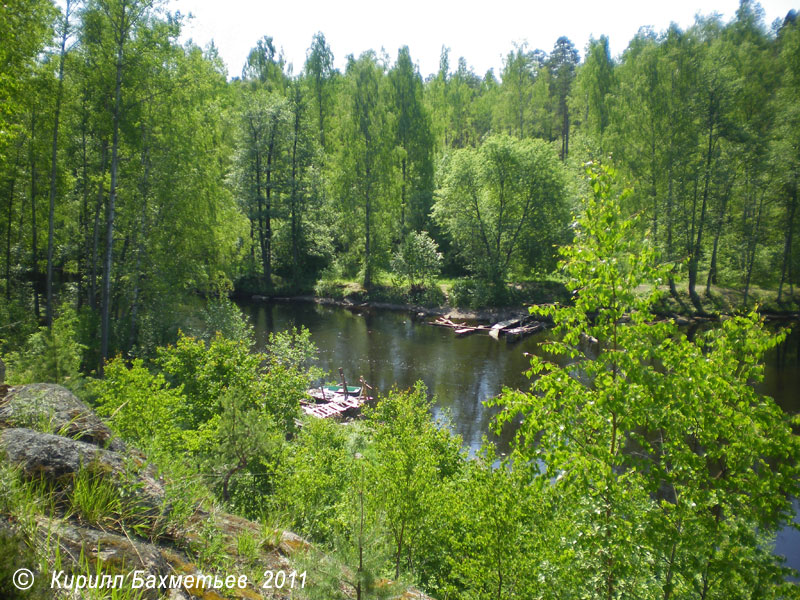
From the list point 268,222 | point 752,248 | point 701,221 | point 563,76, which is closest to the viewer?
point 752,248

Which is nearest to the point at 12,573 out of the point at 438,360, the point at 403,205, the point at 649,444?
the point at 649,444

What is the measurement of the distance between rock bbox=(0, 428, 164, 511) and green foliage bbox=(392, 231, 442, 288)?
102 feet

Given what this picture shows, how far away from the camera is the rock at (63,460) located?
418cm

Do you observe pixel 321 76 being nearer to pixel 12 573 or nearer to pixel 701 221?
pixel 701 221

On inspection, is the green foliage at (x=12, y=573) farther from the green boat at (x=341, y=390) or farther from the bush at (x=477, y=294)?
the bush at (x=477, y=294)

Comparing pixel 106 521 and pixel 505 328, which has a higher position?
pixel 106 521

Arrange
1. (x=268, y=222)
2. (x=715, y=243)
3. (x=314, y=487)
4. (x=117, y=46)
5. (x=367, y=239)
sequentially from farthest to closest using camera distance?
(x=367, y=239)
(x=268, y=222)
(x=715, y=243)
(x=117, y=46)
(x=314, y=487)

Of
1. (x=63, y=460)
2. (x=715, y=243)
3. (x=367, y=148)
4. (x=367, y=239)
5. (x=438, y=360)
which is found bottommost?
(x=438, y=360)

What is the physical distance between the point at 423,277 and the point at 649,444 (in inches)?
1229

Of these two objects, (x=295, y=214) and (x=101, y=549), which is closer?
(x=101, y=549)

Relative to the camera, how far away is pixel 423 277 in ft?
117

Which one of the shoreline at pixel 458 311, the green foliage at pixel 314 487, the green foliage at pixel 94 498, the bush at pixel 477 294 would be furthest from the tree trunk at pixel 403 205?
the green foliage at pixel 94 498

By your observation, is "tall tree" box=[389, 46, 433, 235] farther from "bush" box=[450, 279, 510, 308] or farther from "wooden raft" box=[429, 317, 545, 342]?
"wooden raft" box=[429, 317, 545, 342]

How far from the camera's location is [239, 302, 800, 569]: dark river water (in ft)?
58.6
